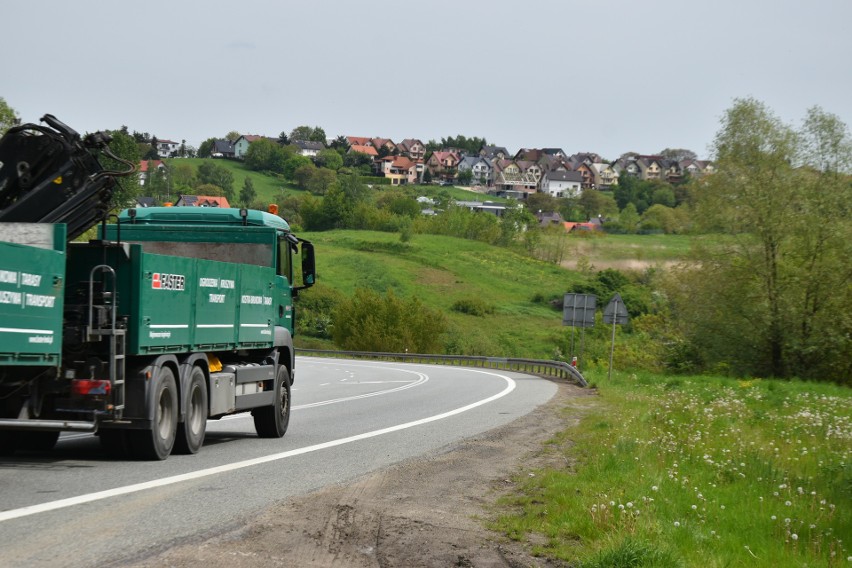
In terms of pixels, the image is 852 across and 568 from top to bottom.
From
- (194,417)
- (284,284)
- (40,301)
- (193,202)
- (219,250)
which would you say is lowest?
(194,417)

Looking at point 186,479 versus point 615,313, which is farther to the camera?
point 615,313

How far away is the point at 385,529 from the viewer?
8555mm

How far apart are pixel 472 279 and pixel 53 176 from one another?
10916cm

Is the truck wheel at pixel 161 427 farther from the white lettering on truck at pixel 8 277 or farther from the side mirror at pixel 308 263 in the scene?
the side mirror at pixel 308 263

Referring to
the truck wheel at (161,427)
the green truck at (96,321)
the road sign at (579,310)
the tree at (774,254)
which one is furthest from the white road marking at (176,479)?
the tree at (774,254)

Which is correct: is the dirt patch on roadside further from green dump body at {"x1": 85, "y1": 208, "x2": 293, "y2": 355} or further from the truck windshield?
the truck windshield

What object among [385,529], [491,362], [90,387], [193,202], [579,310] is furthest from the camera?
[491,362]

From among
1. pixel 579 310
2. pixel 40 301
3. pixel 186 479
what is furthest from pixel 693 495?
pixel 579 310

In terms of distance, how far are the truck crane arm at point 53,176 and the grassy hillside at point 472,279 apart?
69.3m

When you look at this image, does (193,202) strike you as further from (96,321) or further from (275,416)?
(96,321)

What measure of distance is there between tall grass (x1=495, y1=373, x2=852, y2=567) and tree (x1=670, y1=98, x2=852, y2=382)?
2504 cm

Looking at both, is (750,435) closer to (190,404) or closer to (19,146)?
(190,404)

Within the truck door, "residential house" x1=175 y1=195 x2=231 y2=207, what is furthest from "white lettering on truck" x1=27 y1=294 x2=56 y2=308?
"residential house" x1=175 y1=195 x2=231 y2=207

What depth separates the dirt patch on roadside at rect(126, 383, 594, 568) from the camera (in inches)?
288
